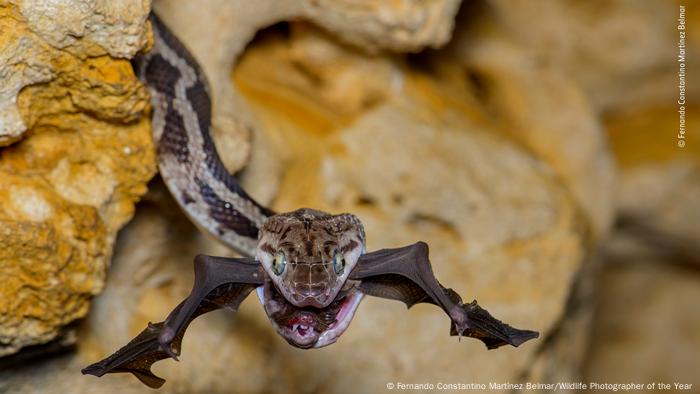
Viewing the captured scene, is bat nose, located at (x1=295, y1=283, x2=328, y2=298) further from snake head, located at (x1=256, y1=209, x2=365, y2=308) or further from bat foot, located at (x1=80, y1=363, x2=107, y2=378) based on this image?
bat foot, located at (x1=80, y1=363, x2=107, y2=378)

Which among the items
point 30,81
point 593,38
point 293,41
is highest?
point 30,81

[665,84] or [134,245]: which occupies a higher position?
[134,245]

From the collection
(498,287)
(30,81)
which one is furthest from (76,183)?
(498,287)

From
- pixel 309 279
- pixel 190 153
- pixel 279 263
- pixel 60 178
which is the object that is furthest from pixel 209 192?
pixel 309 279

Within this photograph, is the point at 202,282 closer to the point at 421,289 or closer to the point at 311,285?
the point at 311,285

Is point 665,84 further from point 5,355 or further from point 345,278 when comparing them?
point 5,355

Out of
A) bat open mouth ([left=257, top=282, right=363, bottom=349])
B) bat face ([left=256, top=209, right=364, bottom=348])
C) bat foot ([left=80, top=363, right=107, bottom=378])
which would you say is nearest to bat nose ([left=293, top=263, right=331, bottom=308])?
bat face ([left=256, top=209, right=364, bottom=348])

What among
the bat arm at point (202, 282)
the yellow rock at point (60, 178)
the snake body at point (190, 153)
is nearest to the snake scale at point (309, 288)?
the bat arm at point (202, 282)
